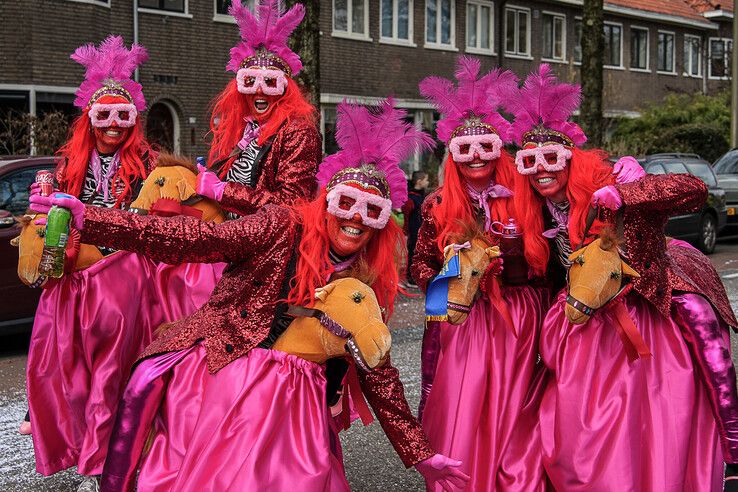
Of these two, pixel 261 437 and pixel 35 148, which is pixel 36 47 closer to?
pixel 35 148

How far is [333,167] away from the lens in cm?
358

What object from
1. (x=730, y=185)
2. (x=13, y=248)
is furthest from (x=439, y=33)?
(x=13, y=248)

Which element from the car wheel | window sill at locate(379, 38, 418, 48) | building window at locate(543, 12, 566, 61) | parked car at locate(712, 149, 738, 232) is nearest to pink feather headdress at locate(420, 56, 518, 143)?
the car wheel

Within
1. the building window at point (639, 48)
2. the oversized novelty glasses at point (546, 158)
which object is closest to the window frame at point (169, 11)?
the oversized novelty glasses at point (546, 158)

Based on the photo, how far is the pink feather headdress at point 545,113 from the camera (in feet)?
14.1

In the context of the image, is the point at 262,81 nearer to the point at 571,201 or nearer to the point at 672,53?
the point at 571,201

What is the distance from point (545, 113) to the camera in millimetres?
4352

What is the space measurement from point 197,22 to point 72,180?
14.6 m

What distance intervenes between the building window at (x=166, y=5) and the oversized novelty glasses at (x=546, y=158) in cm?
1512

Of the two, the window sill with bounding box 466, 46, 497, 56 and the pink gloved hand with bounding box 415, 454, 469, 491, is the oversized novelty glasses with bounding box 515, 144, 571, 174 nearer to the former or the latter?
the pink gloved hand with bounding box 415, 454, 469, 491

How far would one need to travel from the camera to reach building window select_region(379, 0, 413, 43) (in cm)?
2384

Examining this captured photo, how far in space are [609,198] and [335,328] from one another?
123 centimetres

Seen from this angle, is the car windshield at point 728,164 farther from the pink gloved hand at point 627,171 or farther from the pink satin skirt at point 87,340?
the pink satin skirt at point 87,340

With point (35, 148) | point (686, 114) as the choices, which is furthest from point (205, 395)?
point (686, 114)
